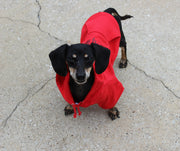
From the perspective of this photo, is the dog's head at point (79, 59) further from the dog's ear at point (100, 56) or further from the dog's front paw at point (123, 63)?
the dog's front paw at point (123, 63)

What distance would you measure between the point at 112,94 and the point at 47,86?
1147 mm

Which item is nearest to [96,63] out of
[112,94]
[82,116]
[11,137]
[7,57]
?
[112,94]

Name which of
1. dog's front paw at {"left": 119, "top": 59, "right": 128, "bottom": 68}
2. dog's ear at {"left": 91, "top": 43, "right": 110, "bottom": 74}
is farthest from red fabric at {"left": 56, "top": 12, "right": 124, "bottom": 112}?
dog's front paw at {"left": 119, "top": 59, "right": 128, "bottom": 68}

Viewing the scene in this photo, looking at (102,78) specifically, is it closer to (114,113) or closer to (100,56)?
(100,56)

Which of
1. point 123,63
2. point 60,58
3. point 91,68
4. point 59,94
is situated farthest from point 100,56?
point 123,63

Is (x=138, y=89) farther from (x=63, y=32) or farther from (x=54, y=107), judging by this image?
(x=63, y=32)

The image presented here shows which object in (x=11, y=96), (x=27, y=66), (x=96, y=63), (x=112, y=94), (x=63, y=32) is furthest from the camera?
(x=63, y=32)

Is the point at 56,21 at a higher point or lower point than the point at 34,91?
higher

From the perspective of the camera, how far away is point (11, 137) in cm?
A: 271

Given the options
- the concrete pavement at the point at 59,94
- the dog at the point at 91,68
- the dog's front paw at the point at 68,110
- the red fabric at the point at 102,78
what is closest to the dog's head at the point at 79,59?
the dog at the point at 91,68

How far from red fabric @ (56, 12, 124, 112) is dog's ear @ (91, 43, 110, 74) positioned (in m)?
0.14

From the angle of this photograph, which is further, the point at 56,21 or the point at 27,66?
the point at 56,21

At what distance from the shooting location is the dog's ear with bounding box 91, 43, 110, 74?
221 cm

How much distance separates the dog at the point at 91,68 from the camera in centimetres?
216
